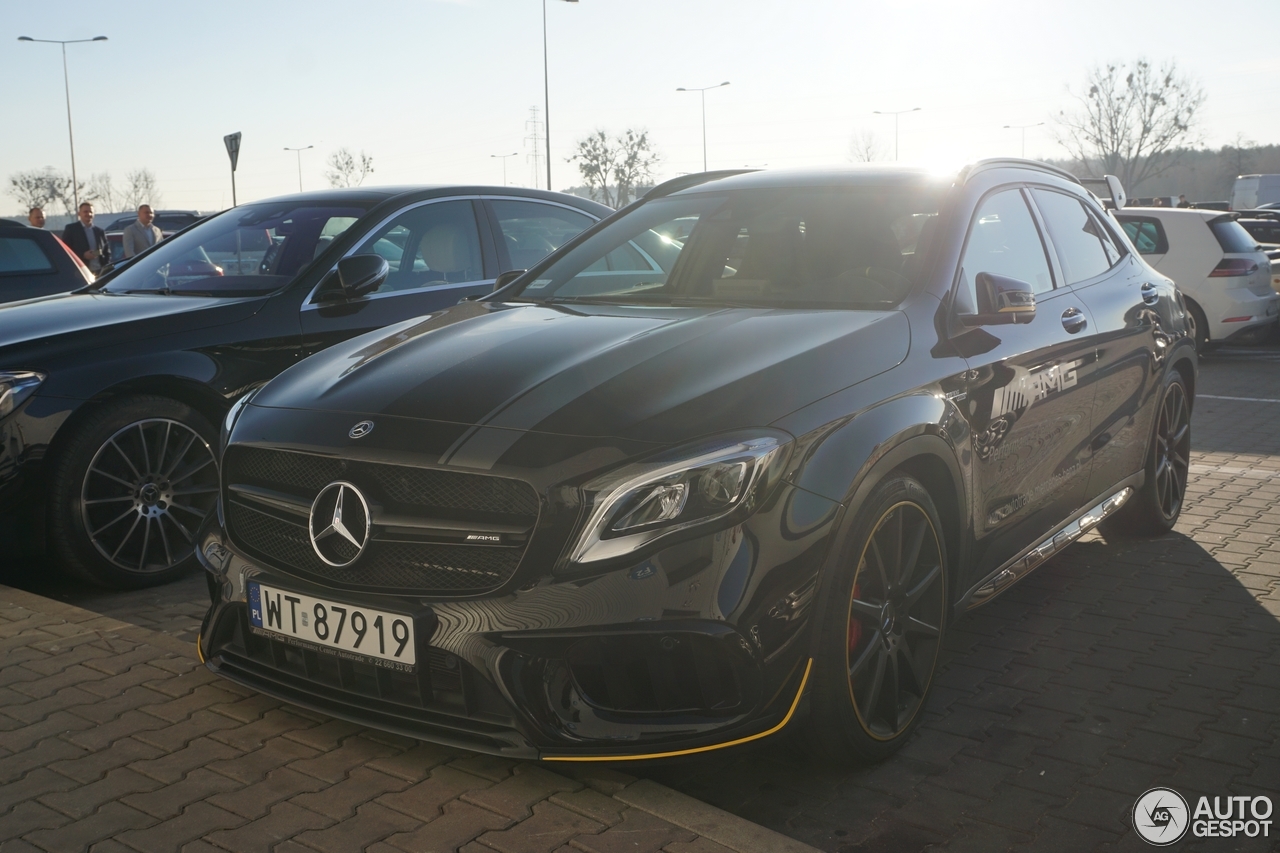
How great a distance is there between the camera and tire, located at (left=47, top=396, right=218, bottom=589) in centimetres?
482

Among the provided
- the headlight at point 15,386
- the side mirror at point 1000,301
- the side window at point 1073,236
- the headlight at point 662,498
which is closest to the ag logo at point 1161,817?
the headlight at point 662,498

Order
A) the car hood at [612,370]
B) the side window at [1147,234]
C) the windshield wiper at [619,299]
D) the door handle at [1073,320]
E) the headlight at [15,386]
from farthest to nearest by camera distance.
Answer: the side window at [1147,234]
the headlight at [15,386]
the door handle at [1073,320]
the windshield wiper at [619,299]
the car hood at [612,370]

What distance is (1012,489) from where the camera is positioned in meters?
4.01

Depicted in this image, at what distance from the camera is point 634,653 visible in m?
2.77

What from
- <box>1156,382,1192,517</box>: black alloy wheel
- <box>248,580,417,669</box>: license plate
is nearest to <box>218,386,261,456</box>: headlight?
<box>248,580,417,669</box>: license plate

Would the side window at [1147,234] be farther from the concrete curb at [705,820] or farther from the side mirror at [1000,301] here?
the concrete curb at [705,820]

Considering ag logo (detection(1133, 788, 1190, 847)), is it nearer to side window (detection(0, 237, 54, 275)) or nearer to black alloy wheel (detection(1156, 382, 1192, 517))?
black alloy wheel (detection(1156, 382, 1192, 517))

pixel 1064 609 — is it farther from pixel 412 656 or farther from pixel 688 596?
pixel 412 656

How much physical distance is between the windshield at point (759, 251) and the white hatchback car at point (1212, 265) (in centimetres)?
961

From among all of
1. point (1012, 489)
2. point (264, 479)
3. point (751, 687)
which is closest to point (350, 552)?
point (264, 479)

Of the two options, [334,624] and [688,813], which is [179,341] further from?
[688,813]

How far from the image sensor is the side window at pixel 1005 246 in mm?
4008

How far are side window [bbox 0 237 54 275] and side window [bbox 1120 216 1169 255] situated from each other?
10860 millimetres

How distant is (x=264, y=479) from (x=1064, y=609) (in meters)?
3.21
